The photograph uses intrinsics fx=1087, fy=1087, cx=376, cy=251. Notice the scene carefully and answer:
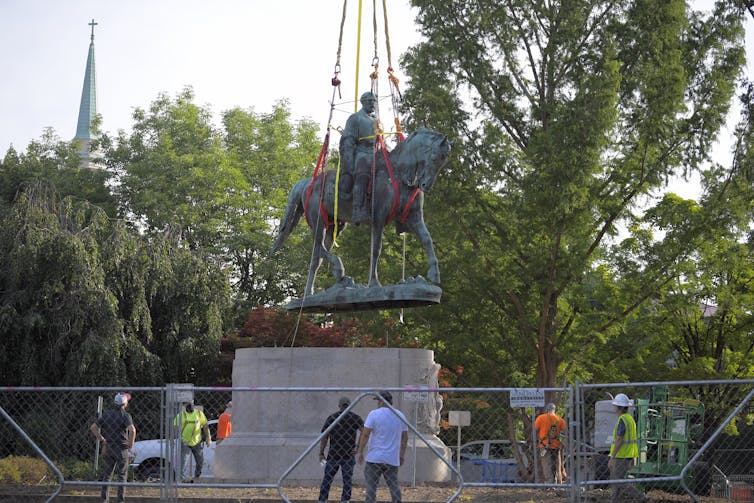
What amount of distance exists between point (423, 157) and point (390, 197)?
986 millimetres

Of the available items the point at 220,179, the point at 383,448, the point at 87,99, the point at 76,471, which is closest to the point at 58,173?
the point at 220,179

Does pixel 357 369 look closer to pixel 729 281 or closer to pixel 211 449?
pixel 211 449

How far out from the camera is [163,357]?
32.1 m

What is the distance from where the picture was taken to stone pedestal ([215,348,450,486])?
15680mm

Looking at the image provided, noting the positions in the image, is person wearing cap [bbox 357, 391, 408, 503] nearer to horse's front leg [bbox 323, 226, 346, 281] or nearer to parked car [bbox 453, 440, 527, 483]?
horse's front leg [bbox 323, 226, 346, 281]

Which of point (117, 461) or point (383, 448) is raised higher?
point (383, 448)

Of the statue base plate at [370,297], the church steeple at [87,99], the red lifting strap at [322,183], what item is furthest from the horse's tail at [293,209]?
the church steeple at [87,99]

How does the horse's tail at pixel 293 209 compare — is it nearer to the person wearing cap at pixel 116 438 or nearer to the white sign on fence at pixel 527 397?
the person wearing cap at pixel 116 438

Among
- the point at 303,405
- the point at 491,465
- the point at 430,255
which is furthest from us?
the point at 491,465

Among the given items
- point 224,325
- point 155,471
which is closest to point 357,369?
point 155,471

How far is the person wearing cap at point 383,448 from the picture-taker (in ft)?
37.7

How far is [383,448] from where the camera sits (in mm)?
11500

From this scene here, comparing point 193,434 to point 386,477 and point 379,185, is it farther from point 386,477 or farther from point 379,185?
point 386,477

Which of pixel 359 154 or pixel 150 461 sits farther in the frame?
pixel 150 461
